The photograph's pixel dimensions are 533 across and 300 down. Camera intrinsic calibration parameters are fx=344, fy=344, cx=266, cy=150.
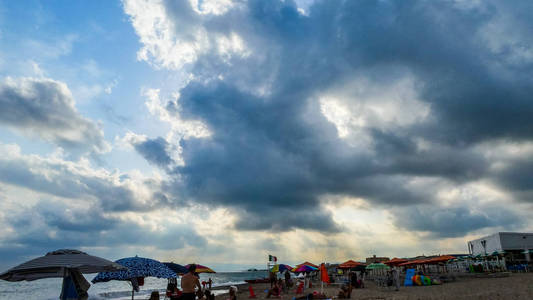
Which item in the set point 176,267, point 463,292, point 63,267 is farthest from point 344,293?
point 63,267

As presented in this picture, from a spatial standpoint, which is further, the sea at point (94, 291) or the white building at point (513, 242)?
the white building at point (513, 242)

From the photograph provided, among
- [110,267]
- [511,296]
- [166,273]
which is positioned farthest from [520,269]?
[110,267]

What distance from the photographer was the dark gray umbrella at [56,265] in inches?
357

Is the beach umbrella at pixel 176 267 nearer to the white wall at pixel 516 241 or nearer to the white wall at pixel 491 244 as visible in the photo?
the white wall at pixel 491 244

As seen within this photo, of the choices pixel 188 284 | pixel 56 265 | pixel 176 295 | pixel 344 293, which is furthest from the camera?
pixel 344 293

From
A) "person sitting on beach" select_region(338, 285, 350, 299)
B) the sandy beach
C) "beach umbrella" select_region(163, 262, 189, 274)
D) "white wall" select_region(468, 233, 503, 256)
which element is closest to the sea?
"beach umbrella" select_region(163, 262, 189, 274)

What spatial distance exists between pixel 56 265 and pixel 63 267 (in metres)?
0.32

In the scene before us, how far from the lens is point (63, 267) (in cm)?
940

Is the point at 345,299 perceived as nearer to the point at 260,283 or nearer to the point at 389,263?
the point at 389,263

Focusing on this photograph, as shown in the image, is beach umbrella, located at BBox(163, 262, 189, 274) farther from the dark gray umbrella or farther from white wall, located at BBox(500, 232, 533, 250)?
white wall, located at BBox(500, 232, 533, 250)

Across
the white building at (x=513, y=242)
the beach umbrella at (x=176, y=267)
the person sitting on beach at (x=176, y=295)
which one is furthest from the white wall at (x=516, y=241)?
the person sitting on beach at (x=176, y=295)

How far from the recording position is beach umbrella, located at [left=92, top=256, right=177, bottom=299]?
40.1 ft

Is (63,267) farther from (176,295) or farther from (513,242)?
(513,242)

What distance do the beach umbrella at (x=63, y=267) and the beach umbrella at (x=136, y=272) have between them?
70.9 inches
